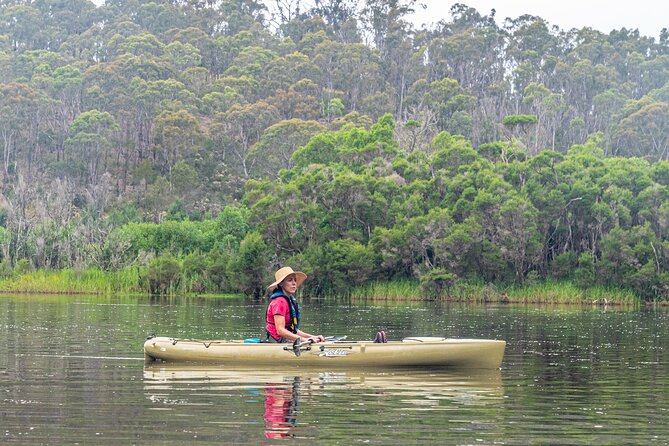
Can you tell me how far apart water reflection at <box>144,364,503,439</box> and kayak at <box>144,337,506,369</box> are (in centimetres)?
17

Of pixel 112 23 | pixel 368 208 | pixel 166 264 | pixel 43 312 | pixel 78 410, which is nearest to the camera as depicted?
pixel 78 410

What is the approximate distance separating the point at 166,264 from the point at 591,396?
112 ft

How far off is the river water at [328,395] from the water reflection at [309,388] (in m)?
0.02

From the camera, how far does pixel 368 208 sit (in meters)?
52.8

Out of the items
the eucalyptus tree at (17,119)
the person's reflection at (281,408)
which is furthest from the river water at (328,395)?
the eucalyptus tree at (17,119)

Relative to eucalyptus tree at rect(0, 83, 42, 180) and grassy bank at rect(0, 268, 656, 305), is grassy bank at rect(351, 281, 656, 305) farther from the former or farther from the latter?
eucalyptus tree at rect(0, 83, 42, 180)

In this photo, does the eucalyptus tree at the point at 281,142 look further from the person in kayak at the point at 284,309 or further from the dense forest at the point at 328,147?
the person in kayak at the point at 284,309

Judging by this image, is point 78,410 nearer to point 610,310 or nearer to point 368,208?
point 610,310

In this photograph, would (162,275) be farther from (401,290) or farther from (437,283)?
(437,283)

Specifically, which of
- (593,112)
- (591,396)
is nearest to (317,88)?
(593,112)

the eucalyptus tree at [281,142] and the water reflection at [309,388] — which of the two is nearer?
the water reflection at [309,388]

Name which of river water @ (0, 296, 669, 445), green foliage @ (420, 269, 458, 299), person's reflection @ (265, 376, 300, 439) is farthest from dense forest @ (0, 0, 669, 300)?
person's reflection @ (265, 376, 300, 439)

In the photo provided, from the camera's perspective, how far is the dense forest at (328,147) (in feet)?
164

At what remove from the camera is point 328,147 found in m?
60.6
